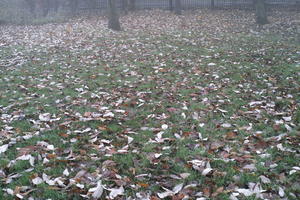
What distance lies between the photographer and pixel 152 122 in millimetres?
5422

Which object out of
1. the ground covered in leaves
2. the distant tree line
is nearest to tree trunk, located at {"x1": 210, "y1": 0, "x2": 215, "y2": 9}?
the distant tree line

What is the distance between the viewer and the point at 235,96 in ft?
21.8

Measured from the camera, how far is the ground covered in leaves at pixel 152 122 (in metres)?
3.65

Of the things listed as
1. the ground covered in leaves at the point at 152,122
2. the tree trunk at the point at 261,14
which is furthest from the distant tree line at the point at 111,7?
the ground covered in leaves at the point at 152,122

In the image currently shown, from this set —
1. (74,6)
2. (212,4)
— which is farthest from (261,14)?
(74,6)

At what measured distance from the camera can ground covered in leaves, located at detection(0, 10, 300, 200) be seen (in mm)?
3652

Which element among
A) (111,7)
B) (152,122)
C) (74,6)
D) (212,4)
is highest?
(74,6)

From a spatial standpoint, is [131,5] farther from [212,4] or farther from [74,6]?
[212,4]

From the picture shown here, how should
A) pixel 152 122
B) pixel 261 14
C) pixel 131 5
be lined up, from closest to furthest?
pixel 152 122
pixel 261 14
pixel 131 5

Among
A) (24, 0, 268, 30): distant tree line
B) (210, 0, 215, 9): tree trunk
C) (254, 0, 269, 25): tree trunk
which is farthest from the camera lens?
(210, 0, 215, 9): tree trunk

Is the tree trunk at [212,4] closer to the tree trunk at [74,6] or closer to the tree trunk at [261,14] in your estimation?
the tree trunk at [261,14]

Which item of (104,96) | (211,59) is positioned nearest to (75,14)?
(211,59)

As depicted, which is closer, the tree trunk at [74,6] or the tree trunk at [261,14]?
the tree trunk at [261,14]

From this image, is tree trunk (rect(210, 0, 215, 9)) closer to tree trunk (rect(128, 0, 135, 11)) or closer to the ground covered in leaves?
tree trunk (rect(128, 0, 135, 11))
